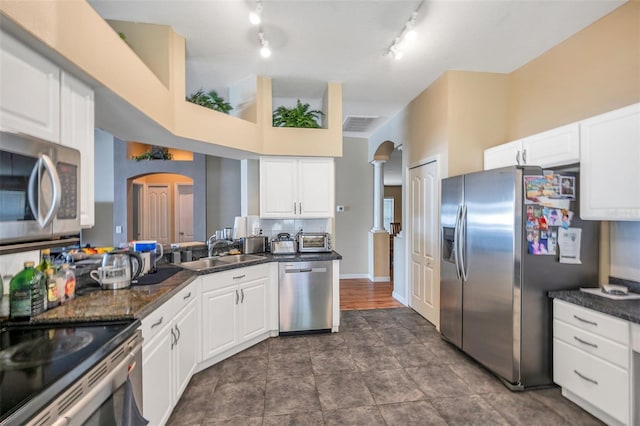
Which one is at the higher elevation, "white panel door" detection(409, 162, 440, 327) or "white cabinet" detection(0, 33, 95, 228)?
"white cabinet" detection(0, 33, 95, 228)

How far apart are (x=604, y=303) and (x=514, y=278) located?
54 centimetres

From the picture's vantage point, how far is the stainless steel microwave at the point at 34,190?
1.09m

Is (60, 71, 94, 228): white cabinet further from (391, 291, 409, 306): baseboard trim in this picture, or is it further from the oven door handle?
(391, 291, 409, 306): baseboard trim

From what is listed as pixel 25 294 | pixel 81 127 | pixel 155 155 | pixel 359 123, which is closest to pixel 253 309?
pixel 25 294

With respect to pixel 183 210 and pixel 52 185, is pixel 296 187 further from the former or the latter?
pixel 183 210

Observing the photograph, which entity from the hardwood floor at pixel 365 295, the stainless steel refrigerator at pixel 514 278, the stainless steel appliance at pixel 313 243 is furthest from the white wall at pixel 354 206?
the stainless steel refrigerator at pixel 514 278

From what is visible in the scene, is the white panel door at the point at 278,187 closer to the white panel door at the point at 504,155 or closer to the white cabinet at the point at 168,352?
the white cabinet at the point at 168,352

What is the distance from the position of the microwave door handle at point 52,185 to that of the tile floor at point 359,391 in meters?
1.66

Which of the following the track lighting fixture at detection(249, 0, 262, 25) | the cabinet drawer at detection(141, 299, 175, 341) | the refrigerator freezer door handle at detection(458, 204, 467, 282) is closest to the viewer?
the cabinet drawer at detection(141, 299, 175, 341)

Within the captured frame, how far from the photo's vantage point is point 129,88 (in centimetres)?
199

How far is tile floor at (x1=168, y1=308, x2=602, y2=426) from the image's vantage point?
6.88 ft

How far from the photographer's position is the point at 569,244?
240 centimetres

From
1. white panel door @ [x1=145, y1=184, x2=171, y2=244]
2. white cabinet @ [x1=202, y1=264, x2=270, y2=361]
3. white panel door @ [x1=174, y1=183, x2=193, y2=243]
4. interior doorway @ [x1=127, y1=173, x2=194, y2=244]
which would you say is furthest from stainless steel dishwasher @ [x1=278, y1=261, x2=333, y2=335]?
white panel door @ [x1=145, y1=184, x2=171, y2=244]

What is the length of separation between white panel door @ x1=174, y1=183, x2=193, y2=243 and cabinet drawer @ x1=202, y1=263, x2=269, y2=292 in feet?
14.1
